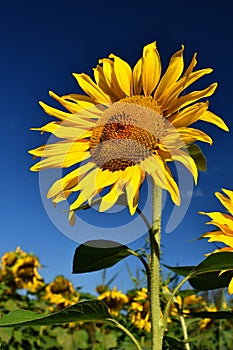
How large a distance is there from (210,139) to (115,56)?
398 millimetres

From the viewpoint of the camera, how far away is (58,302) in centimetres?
507

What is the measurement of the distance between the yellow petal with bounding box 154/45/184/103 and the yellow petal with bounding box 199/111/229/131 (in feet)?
0.39

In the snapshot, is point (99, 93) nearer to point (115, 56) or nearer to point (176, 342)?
point (115, 56)

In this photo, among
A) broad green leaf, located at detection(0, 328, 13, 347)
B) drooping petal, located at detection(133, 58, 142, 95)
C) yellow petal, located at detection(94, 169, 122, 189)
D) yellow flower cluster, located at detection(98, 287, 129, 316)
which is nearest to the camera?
yellow petal, located at detection(94, 169, 122, 189)

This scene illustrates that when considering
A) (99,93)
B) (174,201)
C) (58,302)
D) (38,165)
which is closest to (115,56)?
(99,93)

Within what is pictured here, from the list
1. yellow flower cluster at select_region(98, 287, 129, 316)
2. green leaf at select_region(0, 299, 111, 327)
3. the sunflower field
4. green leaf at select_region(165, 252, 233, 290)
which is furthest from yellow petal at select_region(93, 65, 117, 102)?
yellow flower cluster at select_region(98, 287, 129, 316)

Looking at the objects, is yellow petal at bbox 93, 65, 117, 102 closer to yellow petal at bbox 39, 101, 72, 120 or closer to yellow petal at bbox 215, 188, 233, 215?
yellow petal at bbox 39, 101, 72, 120

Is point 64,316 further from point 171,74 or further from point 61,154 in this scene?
point 171,74

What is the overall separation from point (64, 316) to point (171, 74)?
63 cm

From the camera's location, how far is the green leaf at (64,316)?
104 cm

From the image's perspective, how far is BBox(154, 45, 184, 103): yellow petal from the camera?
4.21 feet

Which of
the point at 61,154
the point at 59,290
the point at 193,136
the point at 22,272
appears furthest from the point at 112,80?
the point at 59,290

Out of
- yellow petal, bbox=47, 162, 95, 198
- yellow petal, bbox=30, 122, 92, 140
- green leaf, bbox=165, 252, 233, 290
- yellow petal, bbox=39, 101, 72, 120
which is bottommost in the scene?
green leaf, bbox=165, 252, 233, 290

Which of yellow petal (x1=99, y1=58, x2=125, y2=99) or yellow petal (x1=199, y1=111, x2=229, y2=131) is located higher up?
yellow petal (x1=99, y1=58, x2=125, y2=99)
